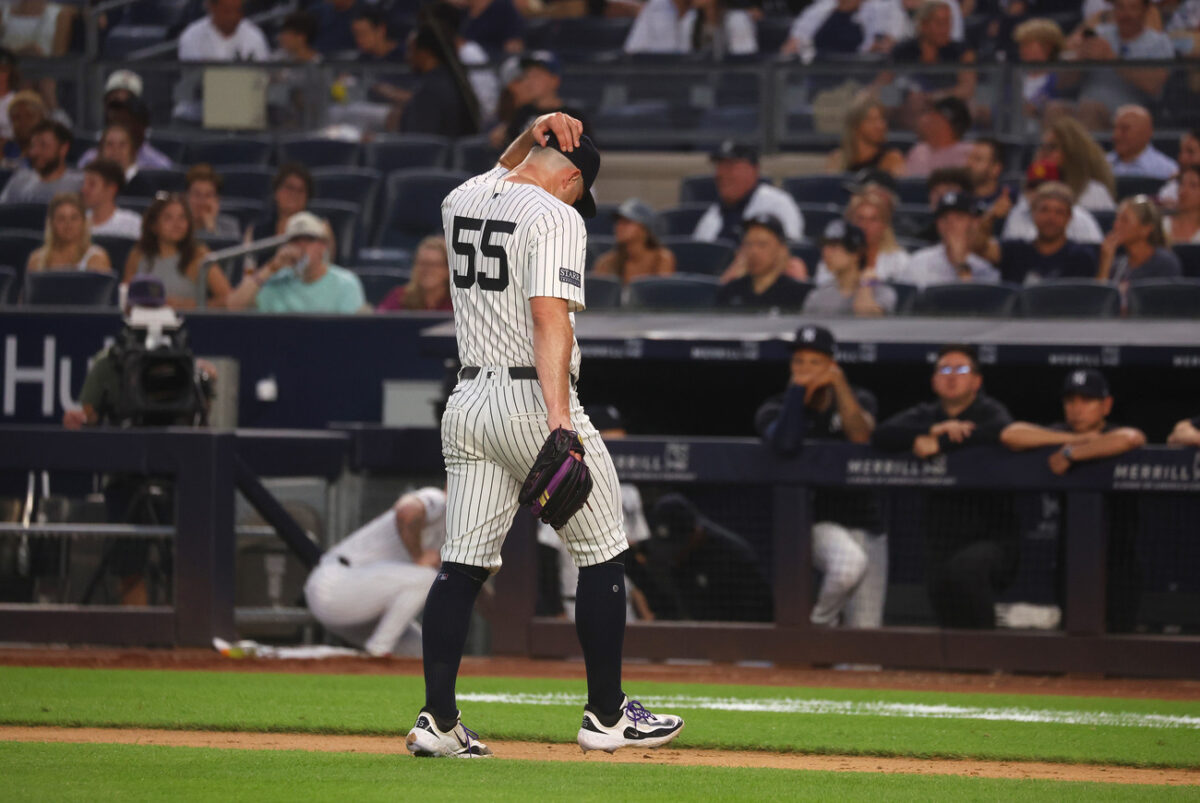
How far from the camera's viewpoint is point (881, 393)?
916cm

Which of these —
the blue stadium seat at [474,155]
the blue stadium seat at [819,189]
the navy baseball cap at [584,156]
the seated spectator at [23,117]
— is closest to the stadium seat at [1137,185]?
the blue stadium seat at [819,189]

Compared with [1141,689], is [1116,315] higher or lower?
higher

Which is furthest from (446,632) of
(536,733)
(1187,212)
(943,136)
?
(943,136)

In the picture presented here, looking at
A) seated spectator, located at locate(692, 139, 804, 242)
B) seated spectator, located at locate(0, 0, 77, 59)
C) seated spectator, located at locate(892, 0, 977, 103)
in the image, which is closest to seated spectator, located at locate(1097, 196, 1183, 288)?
seated spectator, located at locate(692, 139, 804, 242)

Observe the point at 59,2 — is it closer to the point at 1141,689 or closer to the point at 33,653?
the point at 33,653

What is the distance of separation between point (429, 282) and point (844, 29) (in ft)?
15.3

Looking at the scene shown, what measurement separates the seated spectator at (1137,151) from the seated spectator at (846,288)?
2.03m

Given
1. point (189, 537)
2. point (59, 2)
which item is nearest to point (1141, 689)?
point (189, 537)

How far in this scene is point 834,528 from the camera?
762 cm

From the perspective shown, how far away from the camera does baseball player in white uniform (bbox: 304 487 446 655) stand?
7.77 metres

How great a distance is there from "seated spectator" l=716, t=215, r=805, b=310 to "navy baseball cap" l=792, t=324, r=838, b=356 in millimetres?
1393

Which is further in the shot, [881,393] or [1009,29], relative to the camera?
[1009,29]

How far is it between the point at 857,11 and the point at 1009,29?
115 centimetres

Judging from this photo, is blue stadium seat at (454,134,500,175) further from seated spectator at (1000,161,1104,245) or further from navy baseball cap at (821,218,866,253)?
seated spectator at (1000,161,1104,245)
